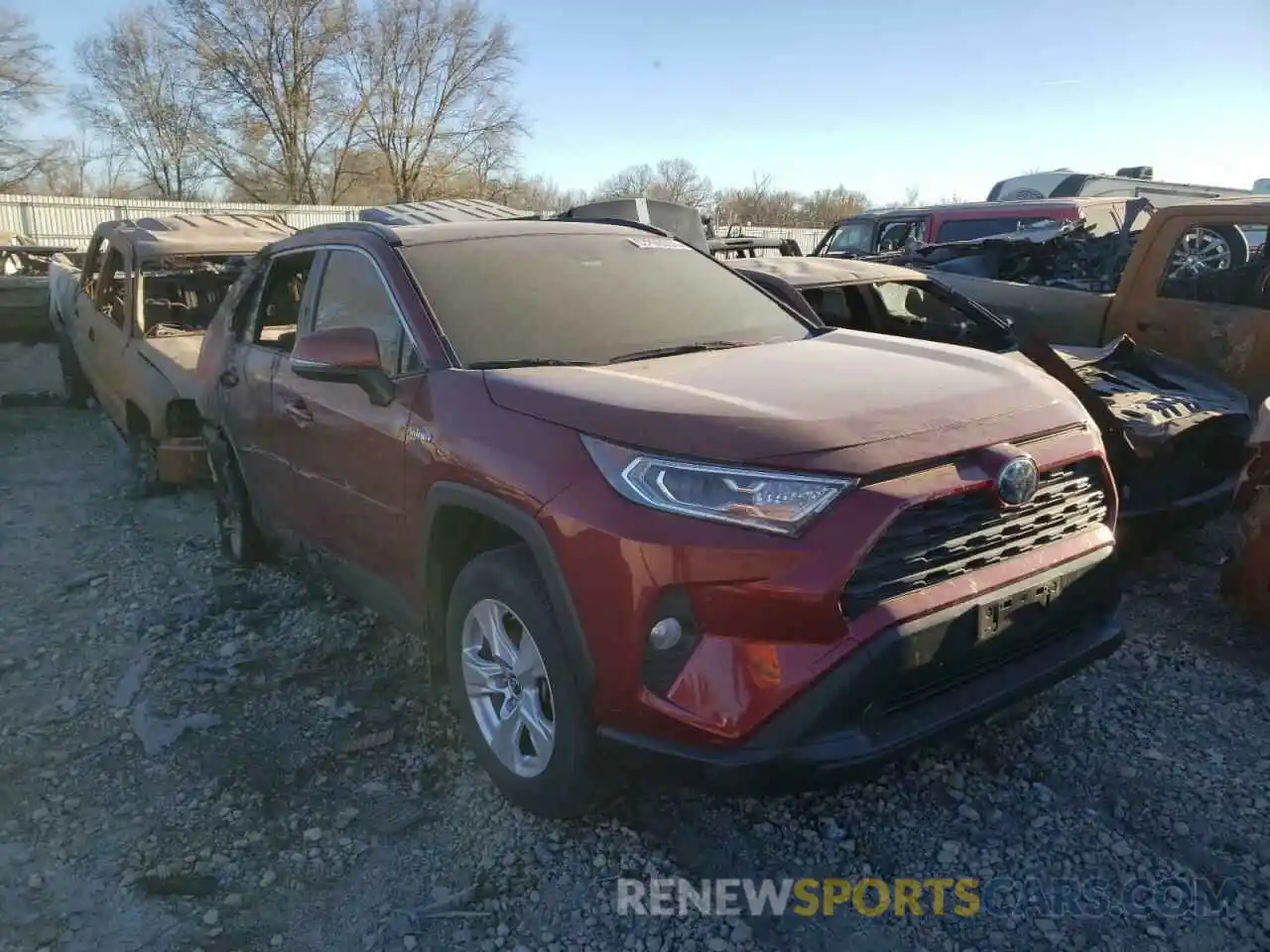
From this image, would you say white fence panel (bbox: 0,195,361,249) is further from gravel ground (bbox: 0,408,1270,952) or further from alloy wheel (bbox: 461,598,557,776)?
alloy wheel (bbox: 461,598,557,776)

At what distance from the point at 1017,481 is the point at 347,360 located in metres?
2.06

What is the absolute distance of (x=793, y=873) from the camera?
278 cm

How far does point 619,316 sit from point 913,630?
1642 mm

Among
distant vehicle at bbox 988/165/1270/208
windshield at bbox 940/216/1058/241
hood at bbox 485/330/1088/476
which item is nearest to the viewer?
hood at bbox 485/330/1088/476

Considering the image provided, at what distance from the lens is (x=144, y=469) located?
6.68 meters

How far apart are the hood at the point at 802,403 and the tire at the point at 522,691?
1.63 ft

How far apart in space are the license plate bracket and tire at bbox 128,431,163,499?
5.62 meters

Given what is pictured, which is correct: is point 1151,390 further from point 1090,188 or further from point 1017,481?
point 1090,188

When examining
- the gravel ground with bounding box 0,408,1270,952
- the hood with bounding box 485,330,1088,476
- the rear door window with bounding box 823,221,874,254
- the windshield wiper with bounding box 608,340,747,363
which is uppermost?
the rear door window with bounding box 823,221,874,254

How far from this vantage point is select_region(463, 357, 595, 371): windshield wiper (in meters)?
3.08

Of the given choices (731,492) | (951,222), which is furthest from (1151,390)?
(951,222)

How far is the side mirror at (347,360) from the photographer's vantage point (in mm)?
3180

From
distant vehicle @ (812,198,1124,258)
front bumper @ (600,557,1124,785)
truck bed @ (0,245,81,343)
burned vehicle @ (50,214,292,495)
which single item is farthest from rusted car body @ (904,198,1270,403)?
truck bed @ (0,245,81,343)

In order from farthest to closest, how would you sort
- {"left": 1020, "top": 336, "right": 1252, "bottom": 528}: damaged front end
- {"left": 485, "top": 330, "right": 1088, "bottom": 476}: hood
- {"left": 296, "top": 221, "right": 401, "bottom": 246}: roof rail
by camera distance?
{"left": 1020, "top": 336, "right": 1252, "bottom": 528}: damaged front end → {"left": 296, "top": 221, "right": 401, "bottom": 246}: roof rail → {"left": 485, "top": 330, "right": 1088, "bottom": 476}: hood
